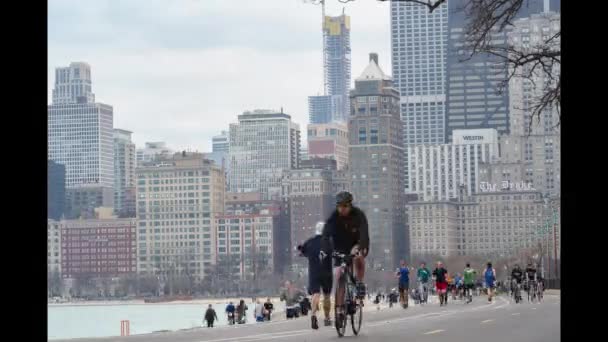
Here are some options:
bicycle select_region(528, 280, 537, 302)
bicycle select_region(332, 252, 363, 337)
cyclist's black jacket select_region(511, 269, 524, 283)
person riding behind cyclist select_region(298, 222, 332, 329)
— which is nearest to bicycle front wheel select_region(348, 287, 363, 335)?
bicycle select_region(332, 252, 363, 337)

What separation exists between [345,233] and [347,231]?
0.03 m

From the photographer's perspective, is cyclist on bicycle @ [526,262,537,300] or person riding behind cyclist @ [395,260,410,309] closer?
person riding behind cyclist @ [395,260,410,309]

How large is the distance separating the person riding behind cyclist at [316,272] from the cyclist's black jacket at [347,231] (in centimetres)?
153

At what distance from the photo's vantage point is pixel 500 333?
1452 centimetres

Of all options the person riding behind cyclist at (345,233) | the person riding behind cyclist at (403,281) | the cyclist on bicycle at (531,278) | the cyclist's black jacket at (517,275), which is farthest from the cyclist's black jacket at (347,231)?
the cyclist's black jacket at (517,275)

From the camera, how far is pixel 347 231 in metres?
12.8

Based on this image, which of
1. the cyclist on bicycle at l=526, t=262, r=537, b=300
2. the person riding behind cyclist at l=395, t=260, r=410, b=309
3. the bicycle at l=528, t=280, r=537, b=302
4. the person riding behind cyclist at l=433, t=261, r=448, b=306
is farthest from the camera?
the cyclist on bicycle at l=526, t=262, r=537, b=300

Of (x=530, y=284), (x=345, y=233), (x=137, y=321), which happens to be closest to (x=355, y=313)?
(x=345, y=233)

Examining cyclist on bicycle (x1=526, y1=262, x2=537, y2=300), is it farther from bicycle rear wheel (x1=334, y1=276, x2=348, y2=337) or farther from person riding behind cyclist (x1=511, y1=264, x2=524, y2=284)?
bicycle rear wheel (x1=334, y1=276, x2=348, y2=337)

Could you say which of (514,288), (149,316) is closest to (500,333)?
(514,288)

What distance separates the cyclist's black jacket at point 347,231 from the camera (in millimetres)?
12781

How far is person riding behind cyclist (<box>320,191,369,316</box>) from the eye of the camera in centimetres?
1277

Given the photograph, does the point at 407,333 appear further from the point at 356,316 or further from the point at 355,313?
the point at 355,313
